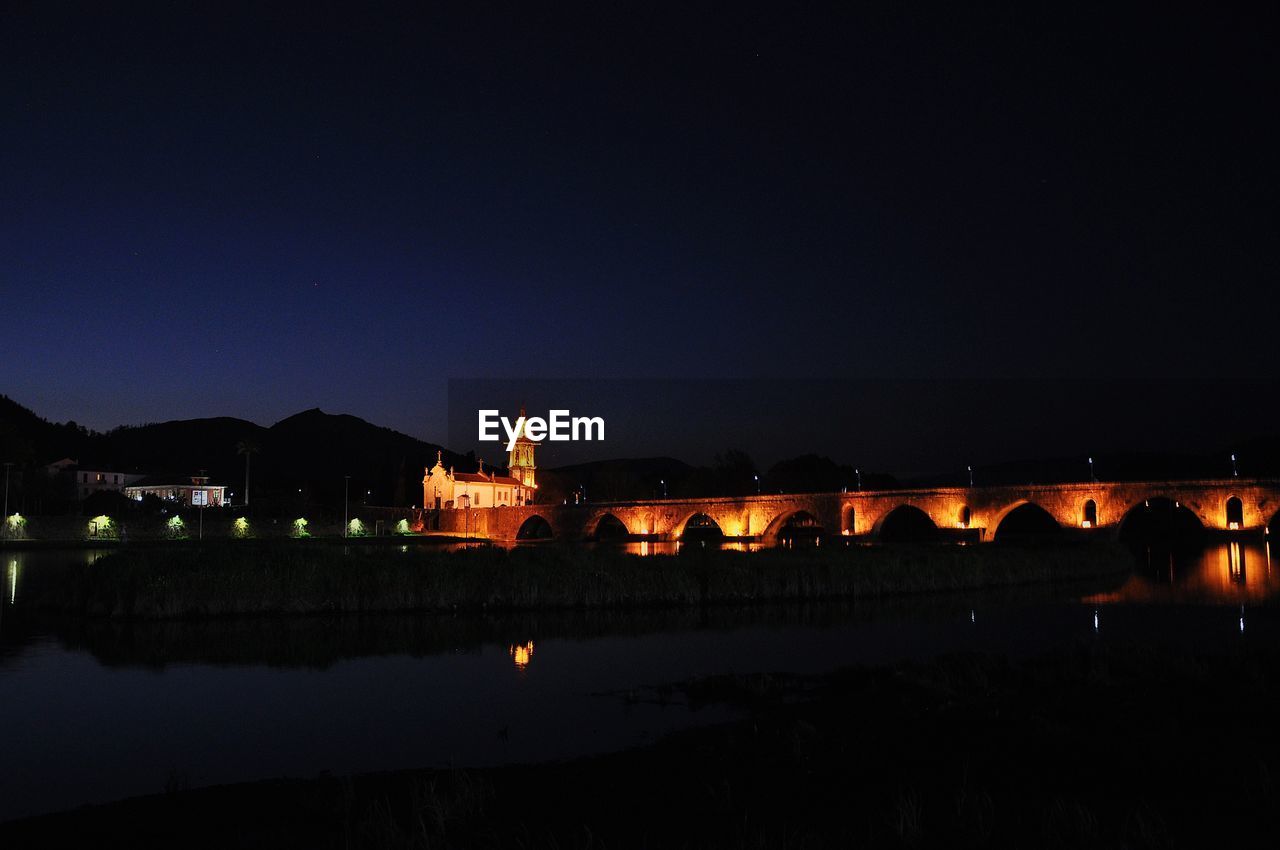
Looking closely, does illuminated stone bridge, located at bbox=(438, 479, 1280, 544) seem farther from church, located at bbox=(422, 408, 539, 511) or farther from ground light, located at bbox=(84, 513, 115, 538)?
ground light, located at bbox=(84, 513, 115, 538)

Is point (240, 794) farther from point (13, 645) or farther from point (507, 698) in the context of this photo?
point (13, 645)

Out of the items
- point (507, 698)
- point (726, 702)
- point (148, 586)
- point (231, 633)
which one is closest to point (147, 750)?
point (507, 698)

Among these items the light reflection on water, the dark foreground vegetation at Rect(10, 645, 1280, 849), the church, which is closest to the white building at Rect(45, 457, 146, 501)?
the church

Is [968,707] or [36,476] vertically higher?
[36,476]

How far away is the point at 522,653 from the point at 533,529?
88.8 m

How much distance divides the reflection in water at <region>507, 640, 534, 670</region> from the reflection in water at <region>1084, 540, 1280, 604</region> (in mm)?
22034

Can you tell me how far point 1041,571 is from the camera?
138 feet

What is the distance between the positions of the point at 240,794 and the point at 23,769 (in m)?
4.51

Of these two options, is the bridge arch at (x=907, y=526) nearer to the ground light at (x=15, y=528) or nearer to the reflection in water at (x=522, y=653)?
the ground light at (x=15, y=528)

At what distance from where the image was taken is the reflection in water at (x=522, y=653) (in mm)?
21125

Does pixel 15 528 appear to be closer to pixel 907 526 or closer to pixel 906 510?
pixel 907 526

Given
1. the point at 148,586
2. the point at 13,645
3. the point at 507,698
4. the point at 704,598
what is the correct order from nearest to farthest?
1. the point at 507,698
2. the point at 13,645
3. the point at 148,586
4. the point at 704,598

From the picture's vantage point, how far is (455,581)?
1143 inches

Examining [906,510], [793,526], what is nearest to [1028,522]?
[906,510]
